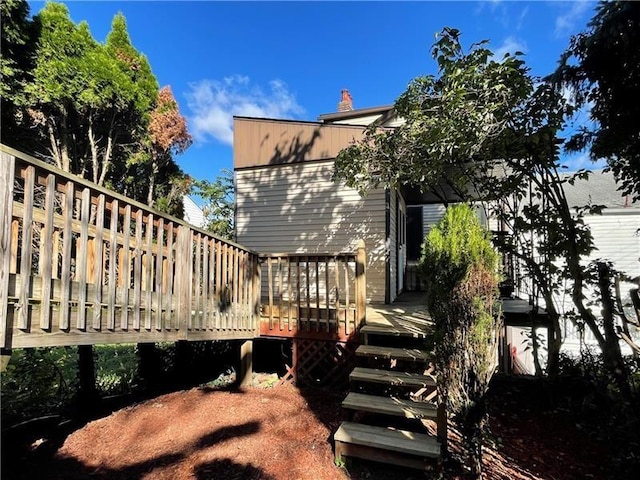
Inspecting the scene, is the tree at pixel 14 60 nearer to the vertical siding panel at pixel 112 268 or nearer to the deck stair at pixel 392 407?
the vertical siding panel at pixel 112 268

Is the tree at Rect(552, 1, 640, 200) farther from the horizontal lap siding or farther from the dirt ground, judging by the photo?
the horizontal lap siding

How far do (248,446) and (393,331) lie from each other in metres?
1.92

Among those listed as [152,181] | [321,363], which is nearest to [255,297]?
[321,363]

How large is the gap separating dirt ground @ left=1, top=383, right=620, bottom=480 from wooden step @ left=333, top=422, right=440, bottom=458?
22 cm

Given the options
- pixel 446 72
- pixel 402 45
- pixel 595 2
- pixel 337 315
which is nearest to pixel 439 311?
pixel 337 315

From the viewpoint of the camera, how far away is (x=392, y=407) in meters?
2.93

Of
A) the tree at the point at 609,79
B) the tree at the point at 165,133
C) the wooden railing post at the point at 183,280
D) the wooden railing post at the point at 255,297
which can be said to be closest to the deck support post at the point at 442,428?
the wooden railing post at the point at 183,280

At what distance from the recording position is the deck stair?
8.68ft

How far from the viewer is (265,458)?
2818 millimetres

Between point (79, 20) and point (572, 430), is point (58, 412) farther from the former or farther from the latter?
point (79, 20)

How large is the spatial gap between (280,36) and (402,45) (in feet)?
11.6

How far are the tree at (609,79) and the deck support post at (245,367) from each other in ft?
16.3

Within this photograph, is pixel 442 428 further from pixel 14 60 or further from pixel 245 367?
pixel 14 60

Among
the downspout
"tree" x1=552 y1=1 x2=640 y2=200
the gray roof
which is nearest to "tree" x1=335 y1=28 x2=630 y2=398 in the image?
"tree" x1=552 y1=1 x2=640 y2=200
